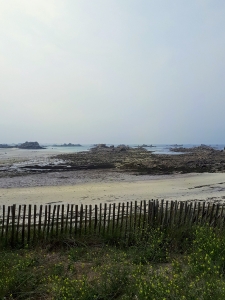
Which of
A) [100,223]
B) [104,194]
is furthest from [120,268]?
[104,194]

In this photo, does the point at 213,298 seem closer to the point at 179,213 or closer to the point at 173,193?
the point at 179,213

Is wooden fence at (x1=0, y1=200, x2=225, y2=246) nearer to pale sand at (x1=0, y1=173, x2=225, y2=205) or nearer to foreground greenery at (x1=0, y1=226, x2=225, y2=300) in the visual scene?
foreground greenery at (x1=0, y1=226, x2=225, y2=300)

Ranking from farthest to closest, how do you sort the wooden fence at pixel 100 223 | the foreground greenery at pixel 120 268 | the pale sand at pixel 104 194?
the pale sand at pixel 104 194 < the wooden fence at pixel 100 223 < the foreground greenery at pixel 120 268

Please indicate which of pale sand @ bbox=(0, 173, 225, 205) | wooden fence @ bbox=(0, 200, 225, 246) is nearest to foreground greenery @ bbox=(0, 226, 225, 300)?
wooden fence @ bbox=(0, 200, 225, 246)

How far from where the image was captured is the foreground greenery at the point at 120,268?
4.35m

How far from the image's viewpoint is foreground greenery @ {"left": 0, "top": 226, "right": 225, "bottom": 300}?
4.35 m

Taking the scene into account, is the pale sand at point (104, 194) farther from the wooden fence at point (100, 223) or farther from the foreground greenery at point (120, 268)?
the foreground greenery at point (120, 268)

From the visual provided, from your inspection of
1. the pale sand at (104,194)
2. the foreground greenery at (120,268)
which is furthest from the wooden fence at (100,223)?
the pale sand at (104,194)

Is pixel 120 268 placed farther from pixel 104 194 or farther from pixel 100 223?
pixel 104 194

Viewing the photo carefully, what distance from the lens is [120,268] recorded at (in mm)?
5441

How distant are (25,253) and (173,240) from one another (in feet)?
15.0

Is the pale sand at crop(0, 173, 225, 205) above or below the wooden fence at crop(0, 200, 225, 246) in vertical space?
below

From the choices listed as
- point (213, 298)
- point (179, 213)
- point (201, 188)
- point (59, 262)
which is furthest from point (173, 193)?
point (213, 298)

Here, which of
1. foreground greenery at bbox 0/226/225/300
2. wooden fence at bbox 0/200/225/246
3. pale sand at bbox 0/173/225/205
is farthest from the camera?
pale sand at bbox 0/173/225/205
